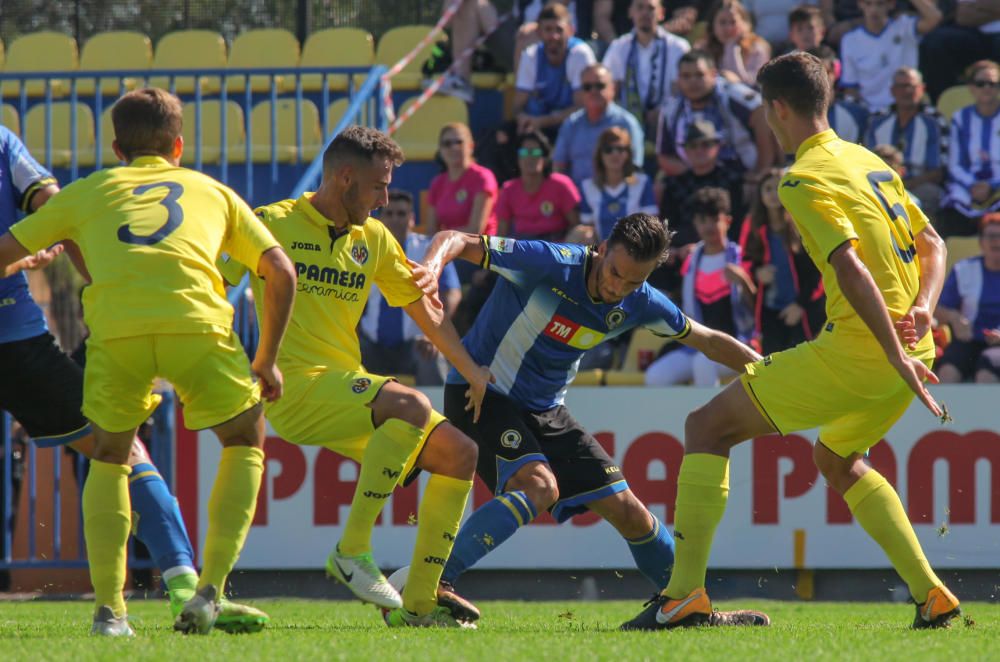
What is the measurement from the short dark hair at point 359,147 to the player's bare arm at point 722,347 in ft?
4.94

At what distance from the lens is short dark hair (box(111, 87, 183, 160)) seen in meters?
5.16

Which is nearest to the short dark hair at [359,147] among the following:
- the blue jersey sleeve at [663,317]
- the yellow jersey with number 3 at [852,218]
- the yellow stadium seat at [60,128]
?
the blue jersey sleeve at [663,317]

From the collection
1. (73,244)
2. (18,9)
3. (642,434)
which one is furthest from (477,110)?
(73,244)

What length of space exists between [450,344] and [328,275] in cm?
58

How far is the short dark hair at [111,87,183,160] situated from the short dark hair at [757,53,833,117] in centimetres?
224

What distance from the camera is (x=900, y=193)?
18.3 feet

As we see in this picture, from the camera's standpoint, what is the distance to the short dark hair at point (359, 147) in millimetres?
5746

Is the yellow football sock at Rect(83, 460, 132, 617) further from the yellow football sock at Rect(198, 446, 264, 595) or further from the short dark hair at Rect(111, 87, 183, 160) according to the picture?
the short dark hair at Rect(111, 87, 183, 160)

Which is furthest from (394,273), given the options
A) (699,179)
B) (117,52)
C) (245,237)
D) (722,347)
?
(117,52)

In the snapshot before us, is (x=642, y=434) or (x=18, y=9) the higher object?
(x=18, y=9)

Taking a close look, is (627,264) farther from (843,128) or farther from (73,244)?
(843,128)

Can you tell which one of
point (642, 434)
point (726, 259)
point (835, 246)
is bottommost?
point (642, 434)

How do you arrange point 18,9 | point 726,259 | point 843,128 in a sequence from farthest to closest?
point 18,9 → point 843,128 → point 726,259

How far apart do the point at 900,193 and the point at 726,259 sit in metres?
4.54
